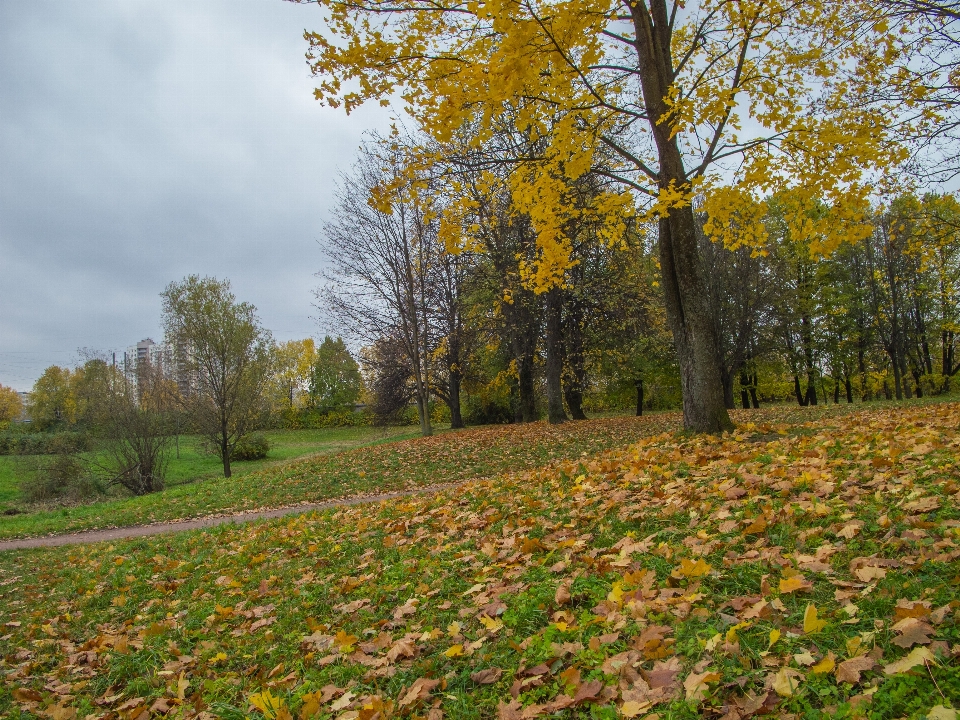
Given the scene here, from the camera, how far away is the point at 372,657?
3.29 metres

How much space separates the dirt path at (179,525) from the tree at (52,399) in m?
22.4

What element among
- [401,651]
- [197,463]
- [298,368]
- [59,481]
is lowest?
[197,463]

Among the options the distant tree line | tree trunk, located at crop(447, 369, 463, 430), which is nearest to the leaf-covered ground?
the distant tree line

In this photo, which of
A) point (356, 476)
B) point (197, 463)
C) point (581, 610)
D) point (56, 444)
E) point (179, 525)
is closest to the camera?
point (581, 610)

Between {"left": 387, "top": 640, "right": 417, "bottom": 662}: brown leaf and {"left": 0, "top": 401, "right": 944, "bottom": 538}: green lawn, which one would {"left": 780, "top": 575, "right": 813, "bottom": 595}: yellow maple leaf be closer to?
{"left": 387, "top": 640, "right": 417, "bottom": 662}: brown leaf

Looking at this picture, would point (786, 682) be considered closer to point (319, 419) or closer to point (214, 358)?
point (214, 358)

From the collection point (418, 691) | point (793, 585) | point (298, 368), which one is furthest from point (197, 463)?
point (298, 368)

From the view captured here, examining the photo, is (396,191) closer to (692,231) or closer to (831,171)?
(692,231)

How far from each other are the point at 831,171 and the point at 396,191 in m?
5.58

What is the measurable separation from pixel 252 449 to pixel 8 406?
33.4 meters

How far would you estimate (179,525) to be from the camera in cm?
1074

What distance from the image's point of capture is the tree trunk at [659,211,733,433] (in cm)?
852

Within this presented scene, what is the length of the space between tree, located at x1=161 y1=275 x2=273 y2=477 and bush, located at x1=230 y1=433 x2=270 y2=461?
21.4ft

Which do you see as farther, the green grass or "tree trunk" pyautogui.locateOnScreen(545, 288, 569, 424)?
"tree trunk" pyautogui.locateOnScreen(545, 288, 569, 424)
